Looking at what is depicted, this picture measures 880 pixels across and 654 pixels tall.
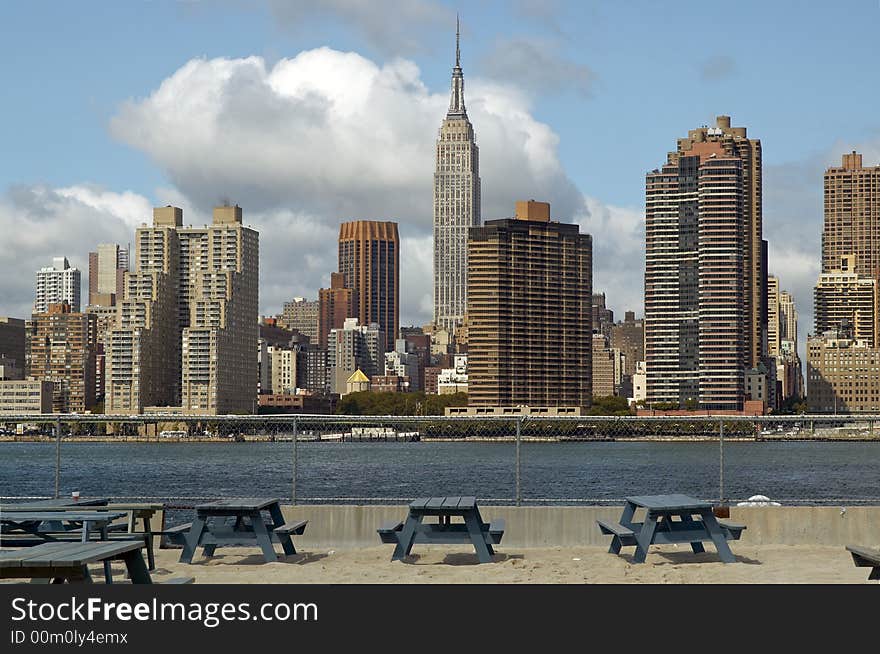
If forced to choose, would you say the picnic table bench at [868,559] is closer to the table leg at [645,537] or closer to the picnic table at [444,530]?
the table leg at [645,537]

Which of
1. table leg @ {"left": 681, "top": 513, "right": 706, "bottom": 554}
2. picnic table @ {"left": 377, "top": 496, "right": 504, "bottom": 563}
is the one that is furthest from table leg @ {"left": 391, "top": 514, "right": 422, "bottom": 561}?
table leg @ {"left": 681, "top": 513, "right": 706, "bottom": 554}

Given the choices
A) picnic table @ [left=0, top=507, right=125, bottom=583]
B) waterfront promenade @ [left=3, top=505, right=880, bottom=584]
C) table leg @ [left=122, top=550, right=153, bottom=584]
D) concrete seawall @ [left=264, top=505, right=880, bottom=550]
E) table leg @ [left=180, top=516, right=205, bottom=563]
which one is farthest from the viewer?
concrete seawall @ [left=264, top=505, right=880, bottom=550]

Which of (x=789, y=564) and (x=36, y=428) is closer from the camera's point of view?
(x=789, y=564)

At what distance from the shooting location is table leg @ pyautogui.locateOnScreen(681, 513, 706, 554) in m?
13.0

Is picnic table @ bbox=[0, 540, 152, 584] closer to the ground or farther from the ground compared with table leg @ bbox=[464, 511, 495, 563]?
farther from the ground

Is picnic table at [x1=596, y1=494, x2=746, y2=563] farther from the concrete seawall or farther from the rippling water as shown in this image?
the rippling water

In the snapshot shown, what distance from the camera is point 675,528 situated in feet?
42.4

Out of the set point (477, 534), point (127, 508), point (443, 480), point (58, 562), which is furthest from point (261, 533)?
point (443, 480)

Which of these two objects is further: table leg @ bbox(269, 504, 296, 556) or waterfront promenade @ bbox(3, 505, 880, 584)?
table leg @ bbox(269, 504, 296, 556)

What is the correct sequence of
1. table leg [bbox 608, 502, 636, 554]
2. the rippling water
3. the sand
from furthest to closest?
the rippling water
table leg [bbox 608, 502, 636, 554]
the sand
